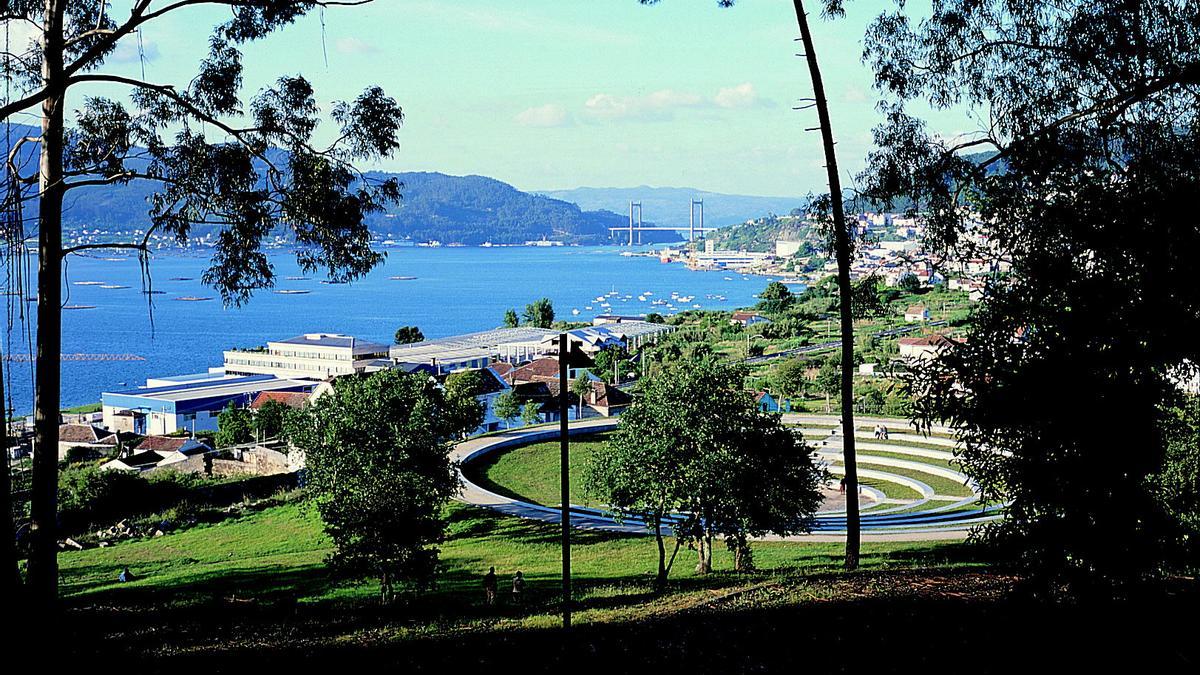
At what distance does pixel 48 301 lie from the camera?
25.7 ft

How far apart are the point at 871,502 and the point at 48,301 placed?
2401 cm

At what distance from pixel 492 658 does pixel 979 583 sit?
449cm

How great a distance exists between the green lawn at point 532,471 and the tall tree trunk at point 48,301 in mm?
19519

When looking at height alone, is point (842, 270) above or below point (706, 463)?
above

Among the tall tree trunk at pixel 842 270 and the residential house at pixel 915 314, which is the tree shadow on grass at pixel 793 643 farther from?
the residential house at pixel 915 314

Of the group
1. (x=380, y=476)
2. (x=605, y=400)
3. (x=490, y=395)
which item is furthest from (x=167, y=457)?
(x=380, y=476)

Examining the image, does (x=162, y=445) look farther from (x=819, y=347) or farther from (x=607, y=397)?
(x=819, y=347)

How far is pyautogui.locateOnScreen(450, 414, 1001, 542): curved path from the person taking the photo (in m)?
23.0

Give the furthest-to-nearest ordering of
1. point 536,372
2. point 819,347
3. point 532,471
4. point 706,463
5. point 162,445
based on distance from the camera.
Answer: point 819,347 → point 536,372 → point 162,445 → point 532,471 → point 706,463

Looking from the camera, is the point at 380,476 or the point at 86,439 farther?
the point at 86,439

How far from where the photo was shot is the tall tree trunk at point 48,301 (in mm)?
7801

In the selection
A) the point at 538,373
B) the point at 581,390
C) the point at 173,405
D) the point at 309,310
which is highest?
the point at 309,310

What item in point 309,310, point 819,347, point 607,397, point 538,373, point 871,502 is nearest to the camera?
point 871,502

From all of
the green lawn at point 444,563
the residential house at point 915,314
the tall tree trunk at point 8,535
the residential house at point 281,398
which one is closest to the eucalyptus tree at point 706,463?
the green lawn at point 444,563
